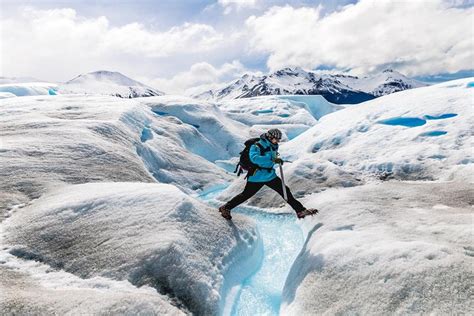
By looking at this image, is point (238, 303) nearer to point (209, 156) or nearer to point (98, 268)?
point (98, 268)

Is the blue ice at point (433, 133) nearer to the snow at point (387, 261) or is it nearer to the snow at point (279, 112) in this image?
the snow at point (387, 261)

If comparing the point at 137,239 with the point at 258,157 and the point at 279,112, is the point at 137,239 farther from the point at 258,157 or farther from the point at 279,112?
the point at 279,112

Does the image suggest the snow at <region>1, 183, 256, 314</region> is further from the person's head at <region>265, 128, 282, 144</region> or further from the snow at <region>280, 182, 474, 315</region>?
the person's head at <region>265, 128, 282, 144</region>

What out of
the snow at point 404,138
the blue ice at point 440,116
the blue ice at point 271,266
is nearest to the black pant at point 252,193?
the blue ice at point 271,266

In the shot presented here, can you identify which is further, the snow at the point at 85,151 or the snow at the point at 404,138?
the snow at the point at 404,138

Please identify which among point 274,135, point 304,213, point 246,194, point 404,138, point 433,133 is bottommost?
point 304,213

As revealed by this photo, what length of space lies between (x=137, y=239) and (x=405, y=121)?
13.9 meters

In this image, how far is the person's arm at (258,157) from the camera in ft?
25.7

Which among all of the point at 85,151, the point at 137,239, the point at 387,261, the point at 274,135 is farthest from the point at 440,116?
the point at 85,151

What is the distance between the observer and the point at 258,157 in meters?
7.83

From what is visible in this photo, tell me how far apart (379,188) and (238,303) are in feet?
20.4

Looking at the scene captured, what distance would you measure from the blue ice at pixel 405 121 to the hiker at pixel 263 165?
9.49 metres

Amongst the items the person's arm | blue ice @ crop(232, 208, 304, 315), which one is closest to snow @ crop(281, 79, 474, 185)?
blue ice @ crop(232, 208, 304, 315)

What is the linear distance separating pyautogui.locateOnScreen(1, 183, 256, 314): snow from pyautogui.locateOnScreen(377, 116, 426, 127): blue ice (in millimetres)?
11167
